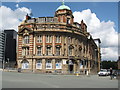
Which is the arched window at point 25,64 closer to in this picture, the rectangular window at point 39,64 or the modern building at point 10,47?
the rectangular window at point 39,64

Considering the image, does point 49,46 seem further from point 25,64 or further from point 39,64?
point 25,64

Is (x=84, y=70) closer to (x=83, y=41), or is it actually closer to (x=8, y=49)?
(x=83, y=41)

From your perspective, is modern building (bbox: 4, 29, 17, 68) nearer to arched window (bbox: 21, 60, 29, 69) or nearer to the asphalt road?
arched window (bbox: 21, 60, 29, 69)

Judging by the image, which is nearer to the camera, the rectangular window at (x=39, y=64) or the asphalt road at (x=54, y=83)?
the asphalt road at (x=54, y=83)

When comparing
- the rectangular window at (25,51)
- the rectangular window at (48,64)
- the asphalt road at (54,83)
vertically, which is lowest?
the asphalt road at (54,83)

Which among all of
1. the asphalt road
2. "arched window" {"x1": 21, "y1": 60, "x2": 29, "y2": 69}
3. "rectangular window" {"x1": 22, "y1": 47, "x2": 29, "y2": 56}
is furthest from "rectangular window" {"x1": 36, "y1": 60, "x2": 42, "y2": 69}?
the asphalt road

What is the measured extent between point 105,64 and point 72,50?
95.0 meters

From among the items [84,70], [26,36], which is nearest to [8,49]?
[26,36]

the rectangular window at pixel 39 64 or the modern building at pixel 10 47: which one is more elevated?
the modern building at pixel 10 47

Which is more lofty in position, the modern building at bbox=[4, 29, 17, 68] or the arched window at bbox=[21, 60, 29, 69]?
the modern building at bbox=[4, 29, 17, 68]

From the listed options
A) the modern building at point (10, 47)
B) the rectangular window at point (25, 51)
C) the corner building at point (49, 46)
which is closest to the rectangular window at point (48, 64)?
the corner building at point (49, 46)

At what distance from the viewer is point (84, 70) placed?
57531mm

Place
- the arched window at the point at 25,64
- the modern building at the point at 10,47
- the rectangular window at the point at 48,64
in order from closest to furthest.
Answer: the rectangular window at the point at 48,64 → the arched window at the point at 25,64 → the modern building at the point at 10,47

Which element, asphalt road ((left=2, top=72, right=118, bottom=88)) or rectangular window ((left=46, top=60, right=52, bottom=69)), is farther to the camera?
rectangular window ((left=46, top=60, right=52, bottom=69))
